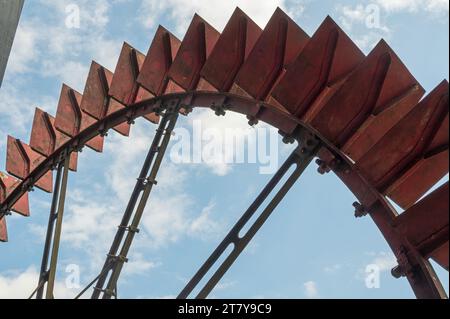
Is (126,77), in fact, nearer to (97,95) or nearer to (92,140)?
(97,95)

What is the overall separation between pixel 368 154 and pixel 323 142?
34.7 inches

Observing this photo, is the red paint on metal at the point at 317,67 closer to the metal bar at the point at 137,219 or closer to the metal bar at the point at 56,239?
the metal bar at the point at 137,219

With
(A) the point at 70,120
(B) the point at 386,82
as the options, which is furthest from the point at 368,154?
(A) the point at 70,120

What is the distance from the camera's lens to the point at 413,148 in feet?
22.9

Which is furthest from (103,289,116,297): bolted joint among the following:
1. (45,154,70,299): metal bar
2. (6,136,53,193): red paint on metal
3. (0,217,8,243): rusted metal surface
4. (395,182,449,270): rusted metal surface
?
(0,217,8,243): rusted metal surface

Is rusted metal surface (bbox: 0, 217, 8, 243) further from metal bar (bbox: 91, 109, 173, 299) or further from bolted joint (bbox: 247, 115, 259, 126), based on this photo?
bolted joint (bbox: 247, 115, 259, 126)

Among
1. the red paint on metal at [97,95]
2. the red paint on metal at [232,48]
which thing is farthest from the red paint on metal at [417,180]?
the red paint on metal at [97,95]

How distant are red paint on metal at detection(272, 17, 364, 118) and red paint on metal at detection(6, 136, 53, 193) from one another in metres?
8.24

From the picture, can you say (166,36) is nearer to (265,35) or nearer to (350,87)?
(265,35)

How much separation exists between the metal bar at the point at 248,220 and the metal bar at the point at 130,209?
216 cm

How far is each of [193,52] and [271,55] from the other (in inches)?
82.8

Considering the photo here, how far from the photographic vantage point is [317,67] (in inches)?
315

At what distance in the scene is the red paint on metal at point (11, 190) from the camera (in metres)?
14.6

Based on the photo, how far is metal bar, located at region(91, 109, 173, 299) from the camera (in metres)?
9.38
